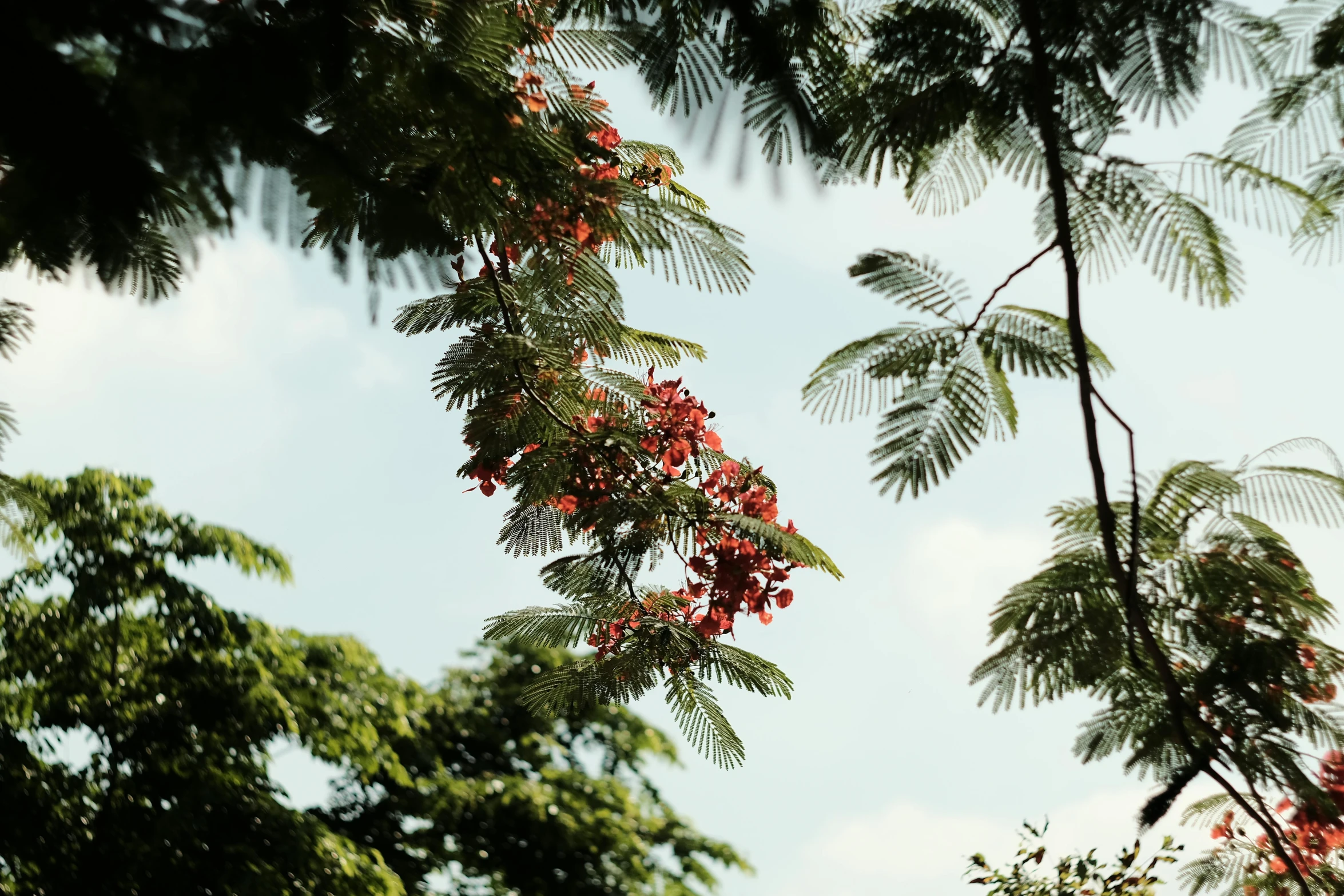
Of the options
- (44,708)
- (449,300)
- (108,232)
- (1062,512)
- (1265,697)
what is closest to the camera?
(108,232)

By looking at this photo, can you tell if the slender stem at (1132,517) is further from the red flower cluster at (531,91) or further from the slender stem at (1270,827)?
the red flower cluster at (531,91)

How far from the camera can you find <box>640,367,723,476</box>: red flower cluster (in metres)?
2.45

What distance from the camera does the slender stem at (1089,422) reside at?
4.64 feet

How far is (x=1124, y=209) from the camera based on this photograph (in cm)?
177

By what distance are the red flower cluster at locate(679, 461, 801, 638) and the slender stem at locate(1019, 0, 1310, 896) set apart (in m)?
0.98

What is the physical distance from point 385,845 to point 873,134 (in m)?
11.1

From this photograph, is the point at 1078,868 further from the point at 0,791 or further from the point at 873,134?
the point at 0,791

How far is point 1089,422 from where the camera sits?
147 cm

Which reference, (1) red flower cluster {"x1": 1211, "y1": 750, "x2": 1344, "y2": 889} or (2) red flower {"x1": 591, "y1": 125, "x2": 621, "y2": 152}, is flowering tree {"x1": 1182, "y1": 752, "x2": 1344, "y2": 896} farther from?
(2) red flower {"x1": 591, "y1": 125, "x2": 621, "y2": 152}

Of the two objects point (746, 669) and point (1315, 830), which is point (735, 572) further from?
point (1315, 830)

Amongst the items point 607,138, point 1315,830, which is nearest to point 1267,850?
point 1315,830

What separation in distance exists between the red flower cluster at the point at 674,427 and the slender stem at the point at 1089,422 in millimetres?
1151

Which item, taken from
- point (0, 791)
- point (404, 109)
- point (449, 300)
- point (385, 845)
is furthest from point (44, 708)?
point (404, 109)

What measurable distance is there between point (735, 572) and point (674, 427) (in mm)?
414
